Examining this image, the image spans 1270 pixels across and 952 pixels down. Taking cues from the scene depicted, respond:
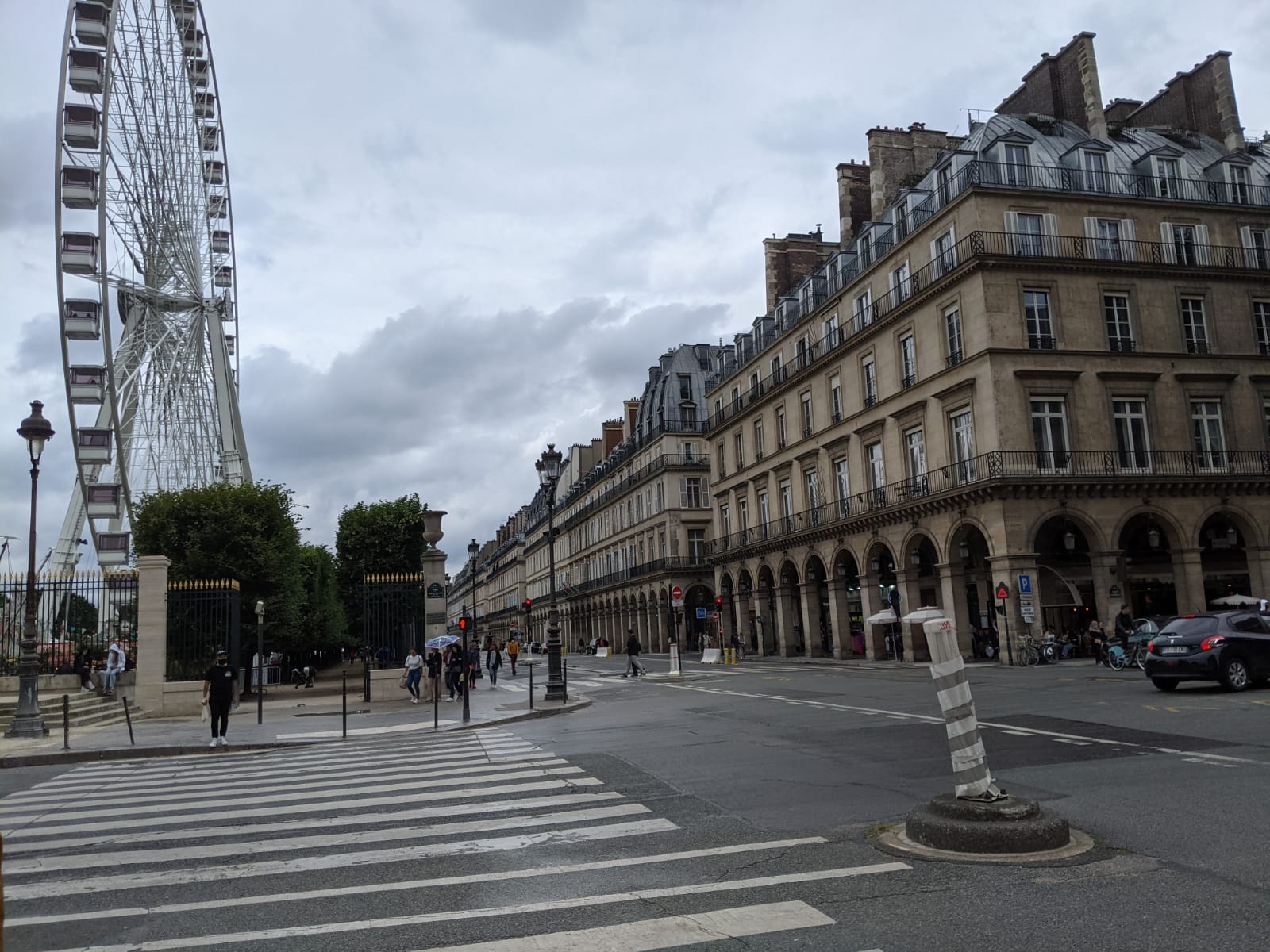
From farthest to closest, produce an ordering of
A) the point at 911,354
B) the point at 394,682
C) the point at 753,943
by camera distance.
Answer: the point at 911,354 < the point at 394,682 < the point at 753,943

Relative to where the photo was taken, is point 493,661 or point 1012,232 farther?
point 493,661

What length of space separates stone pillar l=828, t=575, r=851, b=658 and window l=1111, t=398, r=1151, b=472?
14385 mm

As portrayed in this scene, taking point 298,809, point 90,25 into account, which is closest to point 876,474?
point 90,25

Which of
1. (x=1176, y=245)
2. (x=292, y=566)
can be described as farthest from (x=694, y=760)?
(x=1176, y=245)

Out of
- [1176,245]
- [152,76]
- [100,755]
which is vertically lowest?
[100,755]

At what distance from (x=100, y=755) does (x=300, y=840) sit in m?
10.8

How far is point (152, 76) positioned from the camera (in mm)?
37812

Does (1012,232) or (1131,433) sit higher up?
(1012,232)

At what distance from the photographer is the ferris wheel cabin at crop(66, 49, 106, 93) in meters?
32.3

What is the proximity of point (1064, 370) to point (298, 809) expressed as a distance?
31371 mm

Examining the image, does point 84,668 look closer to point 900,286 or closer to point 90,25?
point 90,25

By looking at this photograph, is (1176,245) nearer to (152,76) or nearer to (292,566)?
(292,566)

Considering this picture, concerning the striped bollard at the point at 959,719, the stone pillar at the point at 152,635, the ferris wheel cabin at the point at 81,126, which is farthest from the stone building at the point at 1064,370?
the ferris wheel cabin at the point at 81,126

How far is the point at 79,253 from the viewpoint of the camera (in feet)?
105
